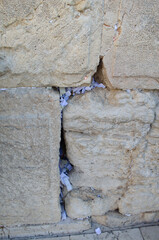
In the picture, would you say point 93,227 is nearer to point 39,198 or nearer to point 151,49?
point 39,198

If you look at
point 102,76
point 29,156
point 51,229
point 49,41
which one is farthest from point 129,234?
point 49,41

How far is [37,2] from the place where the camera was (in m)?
0.96

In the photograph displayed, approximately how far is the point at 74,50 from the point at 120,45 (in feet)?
0.91

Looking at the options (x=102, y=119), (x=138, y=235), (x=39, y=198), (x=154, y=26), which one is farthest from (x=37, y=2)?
(x=138, y=235)

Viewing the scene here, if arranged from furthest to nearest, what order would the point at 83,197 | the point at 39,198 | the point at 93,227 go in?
1. the point at 93,227
2. the point at 83,197
3. the point at 39,198

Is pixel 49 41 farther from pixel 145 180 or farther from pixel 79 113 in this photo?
pixel 145 180

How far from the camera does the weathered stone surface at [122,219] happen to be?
1733mm

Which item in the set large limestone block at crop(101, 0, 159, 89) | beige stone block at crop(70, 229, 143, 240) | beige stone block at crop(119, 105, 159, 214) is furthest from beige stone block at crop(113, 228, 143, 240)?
large limestone block at crop(101, 0, 159, 89)

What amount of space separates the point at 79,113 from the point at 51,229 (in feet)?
3.64

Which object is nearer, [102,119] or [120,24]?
[120,24]

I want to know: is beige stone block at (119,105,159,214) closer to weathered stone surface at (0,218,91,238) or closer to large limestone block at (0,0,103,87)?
weathered stone surface at (0,218,91,238)

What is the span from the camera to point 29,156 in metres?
1.35

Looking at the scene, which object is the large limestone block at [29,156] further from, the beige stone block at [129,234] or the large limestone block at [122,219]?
the beige stone block at [129,234]

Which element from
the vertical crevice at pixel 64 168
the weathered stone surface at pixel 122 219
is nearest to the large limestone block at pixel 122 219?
the weathered stone surface at pixel 122 219
